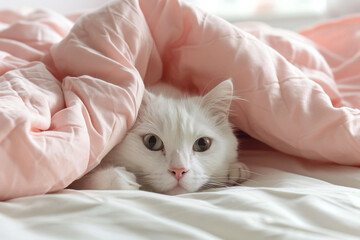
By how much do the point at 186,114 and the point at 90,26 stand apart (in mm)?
381

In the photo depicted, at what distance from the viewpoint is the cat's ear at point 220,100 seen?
3.81 feet

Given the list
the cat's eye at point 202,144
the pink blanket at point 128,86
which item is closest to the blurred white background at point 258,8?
the pink blanket at point 128,86

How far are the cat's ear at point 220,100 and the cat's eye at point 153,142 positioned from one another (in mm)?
219

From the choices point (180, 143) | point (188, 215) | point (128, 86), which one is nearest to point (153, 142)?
point (180, 143)

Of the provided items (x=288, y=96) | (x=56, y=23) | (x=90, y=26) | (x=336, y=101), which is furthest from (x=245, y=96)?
(x=56, y=23)

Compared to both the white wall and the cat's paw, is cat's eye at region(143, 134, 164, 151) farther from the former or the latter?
the white wall

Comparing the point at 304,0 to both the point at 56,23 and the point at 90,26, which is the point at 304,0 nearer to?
the point at 56,23

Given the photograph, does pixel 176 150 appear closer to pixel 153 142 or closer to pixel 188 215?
pixel 153 142

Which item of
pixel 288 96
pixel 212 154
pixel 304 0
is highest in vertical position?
pixel 304 0

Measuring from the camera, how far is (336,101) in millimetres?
1341

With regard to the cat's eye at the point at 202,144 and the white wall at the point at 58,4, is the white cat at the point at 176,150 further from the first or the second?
the white wall at the point at 58,4

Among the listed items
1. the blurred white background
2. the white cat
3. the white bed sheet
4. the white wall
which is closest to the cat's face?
the white cat

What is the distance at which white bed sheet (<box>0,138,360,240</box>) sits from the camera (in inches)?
25.3

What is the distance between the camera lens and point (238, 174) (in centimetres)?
116
